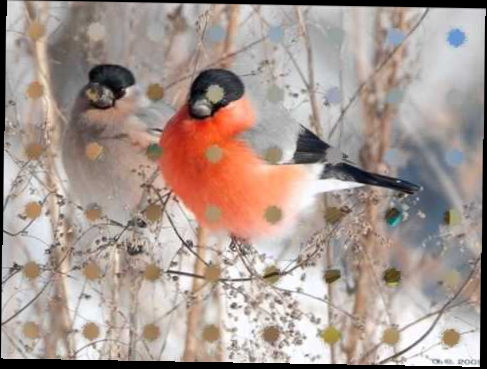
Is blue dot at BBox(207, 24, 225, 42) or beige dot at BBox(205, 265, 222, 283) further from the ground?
blue dot at BBox(207, 24, 225, 42)

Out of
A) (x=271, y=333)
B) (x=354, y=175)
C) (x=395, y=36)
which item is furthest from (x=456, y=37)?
(x=271, y=333)

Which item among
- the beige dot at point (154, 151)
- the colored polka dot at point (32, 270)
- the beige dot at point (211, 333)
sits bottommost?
Result: the beige dot at point (211, 333)

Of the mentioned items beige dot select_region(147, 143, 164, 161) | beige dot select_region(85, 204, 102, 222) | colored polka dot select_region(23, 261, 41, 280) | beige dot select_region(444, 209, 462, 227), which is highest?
beige dot select_region(147, 143, 164, 161)

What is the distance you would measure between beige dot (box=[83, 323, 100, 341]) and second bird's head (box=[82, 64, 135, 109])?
0.46 meters

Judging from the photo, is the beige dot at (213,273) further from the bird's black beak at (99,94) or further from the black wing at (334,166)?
the bird's black beak at (99,94)

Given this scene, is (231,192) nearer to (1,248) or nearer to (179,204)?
(179,204)

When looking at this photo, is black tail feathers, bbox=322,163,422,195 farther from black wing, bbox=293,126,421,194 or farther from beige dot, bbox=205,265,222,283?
beige dot, bbox=205,265,222,283

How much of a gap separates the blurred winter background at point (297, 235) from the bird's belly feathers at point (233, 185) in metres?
0.04

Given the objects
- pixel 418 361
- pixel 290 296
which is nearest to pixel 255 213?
pixel 290 296

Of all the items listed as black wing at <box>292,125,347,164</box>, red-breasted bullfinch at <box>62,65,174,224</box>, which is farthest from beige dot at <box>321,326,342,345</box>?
red-breasted bullfinch at <box>62,65,174,224</box>

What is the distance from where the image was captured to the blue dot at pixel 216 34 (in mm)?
Result: 1693

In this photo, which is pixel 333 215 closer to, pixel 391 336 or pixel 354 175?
pixel 354 175

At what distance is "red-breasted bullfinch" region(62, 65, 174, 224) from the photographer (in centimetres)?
169

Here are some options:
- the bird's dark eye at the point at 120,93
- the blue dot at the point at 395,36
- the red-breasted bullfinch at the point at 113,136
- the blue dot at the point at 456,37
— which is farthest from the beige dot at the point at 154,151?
the blue dot at the point at 456,37
